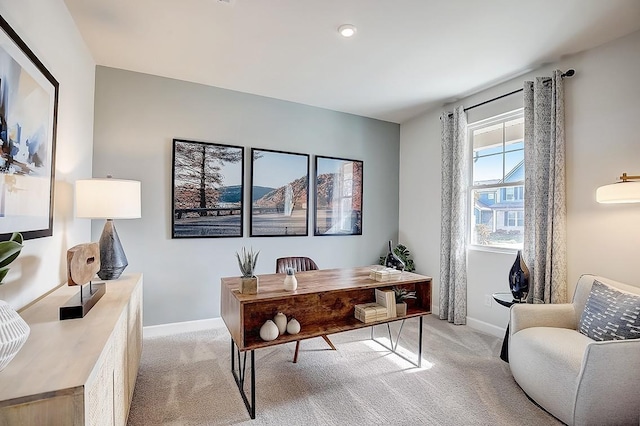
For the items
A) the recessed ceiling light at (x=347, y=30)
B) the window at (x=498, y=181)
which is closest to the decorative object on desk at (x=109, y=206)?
the recessed ceiling light at (x=347, y=30)

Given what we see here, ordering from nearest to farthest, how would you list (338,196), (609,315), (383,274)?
(609,315), (383,274), (338,196)

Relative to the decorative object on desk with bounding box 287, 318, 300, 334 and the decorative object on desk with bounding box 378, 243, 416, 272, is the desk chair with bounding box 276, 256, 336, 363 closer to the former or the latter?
the decorative object on desk with bounding box 287, 318, 300, 334

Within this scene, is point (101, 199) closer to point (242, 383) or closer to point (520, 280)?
point (242, 383)

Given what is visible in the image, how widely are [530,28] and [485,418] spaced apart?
2.76 m

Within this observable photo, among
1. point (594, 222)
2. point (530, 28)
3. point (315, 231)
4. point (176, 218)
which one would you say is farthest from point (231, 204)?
point (594, 222)

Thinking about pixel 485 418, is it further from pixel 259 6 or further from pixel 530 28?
pixel 259 6

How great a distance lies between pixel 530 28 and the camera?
7.43ft

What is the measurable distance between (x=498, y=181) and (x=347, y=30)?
2310mm

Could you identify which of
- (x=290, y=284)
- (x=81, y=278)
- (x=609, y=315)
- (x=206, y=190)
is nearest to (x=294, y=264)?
A: (x=290, y=284)

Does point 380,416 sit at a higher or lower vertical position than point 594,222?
lower

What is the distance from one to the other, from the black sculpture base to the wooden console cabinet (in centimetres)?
3

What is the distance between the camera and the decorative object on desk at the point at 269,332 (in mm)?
1947

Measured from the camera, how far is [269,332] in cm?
195

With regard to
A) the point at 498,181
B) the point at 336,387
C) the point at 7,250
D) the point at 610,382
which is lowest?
the point at 336,387
